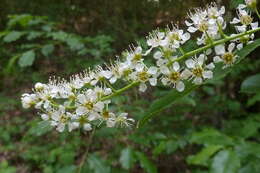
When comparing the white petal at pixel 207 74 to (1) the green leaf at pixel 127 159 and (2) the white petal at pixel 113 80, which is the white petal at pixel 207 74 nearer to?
(2) the white petal at pixel 113 80

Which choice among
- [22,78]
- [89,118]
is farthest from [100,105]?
[22,78]

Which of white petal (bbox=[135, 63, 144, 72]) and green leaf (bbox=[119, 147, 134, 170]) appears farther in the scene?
green leaf (bbox=[119, 147, 134, 170])

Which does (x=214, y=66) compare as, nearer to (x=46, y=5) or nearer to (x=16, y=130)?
(x=46, y=5)

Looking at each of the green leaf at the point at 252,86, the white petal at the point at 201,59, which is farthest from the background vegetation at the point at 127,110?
the white petal at the point at 201,59

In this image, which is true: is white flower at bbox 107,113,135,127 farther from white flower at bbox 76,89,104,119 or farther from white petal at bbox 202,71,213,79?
white petal at bbox 202,71,213,79

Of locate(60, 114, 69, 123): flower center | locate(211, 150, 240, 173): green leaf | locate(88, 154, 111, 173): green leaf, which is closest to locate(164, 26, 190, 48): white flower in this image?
locate(60, 114, 69, 123): flower center

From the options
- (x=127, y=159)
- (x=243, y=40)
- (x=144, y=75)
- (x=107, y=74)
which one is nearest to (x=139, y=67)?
(x=144, y=75)
